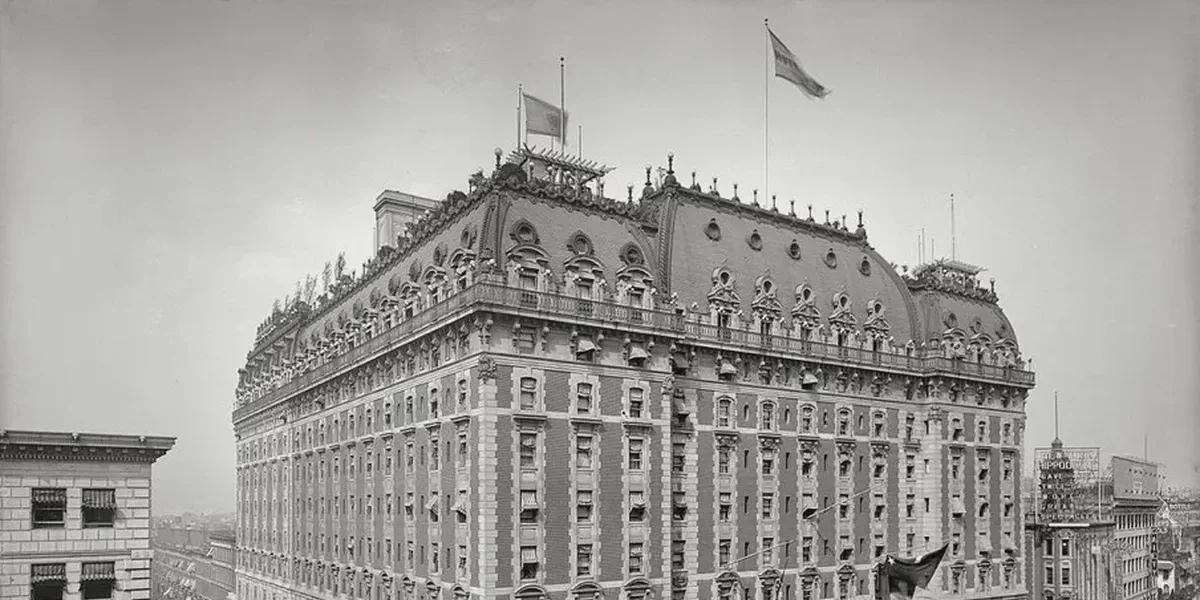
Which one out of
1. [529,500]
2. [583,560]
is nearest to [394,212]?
[529,500]

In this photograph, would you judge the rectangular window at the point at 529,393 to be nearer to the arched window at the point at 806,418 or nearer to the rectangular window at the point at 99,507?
the rectangular window at the point at 99,507

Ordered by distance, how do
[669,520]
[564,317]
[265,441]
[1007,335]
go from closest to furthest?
[564,317], [669,520], [1007,335], [265,441]

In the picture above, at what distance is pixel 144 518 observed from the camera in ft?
146

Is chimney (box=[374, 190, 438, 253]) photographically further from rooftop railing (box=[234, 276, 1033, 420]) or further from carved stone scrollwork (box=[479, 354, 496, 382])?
carved stone scrollwork (box=[479, 354, 496, 382])

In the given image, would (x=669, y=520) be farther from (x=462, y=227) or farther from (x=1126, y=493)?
(x=1126, y=493)

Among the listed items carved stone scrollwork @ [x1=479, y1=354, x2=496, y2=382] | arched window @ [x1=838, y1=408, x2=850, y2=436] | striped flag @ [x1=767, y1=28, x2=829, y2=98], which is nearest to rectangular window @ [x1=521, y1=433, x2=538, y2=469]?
carved stone scrollwork @ [x1=479, y1=354, x2=496, y2=382]

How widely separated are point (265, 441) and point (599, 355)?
5183cm

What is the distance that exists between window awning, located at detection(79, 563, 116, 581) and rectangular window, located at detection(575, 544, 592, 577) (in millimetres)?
21598

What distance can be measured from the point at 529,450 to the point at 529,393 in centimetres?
287

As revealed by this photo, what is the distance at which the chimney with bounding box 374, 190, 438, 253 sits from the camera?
83750mm

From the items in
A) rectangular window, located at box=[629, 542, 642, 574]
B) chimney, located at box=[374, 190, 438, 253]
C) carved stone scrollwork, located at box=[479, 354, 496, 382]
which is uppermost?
chimney, located at box=[374, 190, 438, 253]

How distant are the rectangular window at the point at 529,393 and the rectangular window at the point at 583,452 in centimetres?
320

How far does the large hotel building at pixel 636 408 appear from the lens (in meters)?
52.6

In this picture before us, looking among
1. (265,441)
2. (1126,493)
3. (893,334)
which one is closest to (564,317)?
(893,334)
